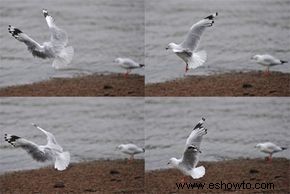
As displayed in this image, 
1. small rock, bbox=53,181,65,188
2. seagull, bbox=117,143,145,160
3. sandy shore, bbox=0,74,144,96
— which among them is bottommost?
small rock, bbox=53,181,65,188

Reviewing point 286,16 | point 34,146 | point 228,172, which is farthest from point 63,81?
point 286,16

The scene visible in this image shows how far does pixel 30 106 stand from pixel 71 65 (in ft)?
1.13

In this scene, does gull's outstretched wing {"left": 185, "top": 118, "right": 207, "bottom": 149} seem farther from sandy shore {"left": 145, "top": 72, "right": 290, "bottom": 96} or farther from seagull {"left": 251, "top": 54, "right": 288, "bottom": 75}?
Answer: seagull {"left": 251, "top": 54, "right": 288, "bottom": 75}

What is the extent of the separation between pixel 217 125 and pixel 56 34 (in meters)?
1.11

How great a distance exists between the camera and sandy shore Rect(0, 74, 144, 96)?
3.54 metres

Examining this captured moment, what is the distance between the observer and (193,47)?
3.60 metres

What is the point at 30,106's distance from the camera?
3529 millimetres

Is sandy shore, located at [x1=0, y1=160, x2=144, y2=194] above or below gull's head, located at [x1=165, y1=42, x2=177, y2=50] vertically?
below

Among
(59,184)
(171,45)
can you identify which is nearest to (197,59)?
(171,45)

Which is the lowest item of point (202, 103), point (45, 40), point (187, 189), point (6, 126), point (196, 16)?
point (187, 189)

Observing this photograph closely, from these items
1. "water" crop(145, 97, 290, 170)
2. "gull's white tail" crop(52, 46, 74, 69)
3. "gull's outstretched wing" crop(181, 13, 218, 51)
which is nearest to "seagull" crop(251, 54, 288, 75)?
"water" crop(145, 97, 290, 170)

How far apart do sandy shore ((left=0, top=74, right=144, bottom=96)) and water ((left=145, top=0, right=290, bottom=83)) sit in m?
0.11

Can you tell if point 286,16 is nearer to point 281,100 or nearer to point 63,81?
point 281,100

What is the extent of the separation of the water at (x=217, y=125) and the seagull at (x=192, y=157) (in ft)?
0.11
